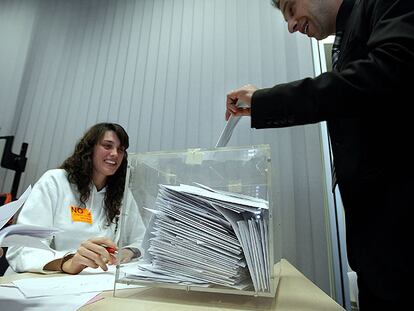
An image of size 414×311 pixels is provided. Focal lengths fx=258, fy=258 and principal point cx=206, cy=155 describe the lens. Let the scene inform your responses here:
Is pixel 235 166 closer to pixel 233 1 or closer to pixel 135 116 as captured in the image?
pixel 135 116

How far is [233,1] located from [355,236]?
1873 mm

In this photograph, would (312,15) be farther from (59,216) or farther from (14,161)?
(14,161)

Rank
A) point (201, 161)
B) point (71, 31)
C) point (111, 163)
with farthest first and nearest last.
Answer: point (71, 31) < point (111, 163) < point (201, 161)

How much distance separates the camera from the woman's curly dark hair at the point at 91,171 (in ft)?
4.38

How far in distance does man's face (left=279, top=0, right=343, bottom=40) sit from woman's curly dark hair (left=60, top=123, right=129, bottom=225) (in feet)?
3.16

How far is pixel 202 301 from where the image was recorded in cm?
49

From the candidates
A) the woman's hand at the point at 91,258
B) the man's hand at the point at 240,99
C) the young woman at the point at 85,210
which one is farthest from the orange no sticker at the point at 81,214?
the man's hand at the point at 240,99

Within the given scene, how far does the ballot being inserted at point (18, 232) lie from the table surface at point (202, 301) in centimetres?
17

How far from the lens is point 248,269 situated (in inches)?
19.6

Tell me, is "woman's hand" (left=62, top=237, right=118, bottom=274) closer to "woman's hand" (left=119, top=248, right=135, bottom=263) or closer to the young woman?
the young woman

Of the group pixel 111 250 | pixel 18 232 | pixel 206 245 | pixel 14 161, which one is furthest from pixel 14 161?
pixel 206 245

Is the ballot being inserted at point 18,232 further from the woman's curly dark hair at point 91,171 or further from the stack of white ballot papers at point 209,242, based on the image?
the woman's curly dark hair at point 91,171

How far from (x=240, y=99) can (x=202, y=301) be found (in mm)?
413

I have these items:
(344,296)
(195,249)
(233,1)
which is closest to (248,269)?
(195,249)
